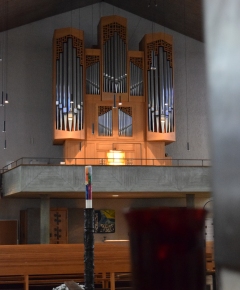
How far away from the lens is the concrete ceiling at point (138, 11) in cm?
1915

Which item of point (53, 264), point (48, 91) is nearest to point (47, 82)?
point (48, 91)

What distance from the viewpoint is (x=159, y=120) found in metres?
19.7

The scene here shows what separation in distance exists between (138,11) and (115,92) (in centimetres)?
375

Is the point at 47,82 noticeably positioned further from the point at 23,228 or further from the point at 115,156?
the point at 23,228

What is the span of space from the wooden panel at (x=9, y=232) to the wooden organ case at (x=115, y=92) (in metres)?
3.20

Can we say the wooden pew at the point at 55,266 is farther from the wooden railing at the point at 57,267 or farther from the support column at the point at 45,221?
the support column at the point at 45,221

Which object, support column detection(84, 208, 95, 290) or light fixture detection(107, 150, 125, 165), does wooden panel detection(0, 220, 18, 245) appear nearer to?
light fixture detection(107, 150, 125, 165)

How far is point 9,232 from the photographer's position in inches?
788

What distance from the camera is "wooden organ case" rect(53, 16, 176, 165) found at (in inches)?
768

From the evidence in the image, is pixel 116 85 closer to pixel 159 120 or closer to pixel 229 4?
pixel 159 120

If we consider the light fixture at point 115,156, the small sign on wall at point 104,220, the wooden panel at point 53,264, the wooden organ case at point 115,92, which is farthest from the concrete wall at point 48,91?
the wooden panel at point 53,264

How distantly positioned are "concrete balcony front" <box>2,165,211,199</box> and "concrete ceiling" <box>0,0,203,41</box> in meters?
5.45

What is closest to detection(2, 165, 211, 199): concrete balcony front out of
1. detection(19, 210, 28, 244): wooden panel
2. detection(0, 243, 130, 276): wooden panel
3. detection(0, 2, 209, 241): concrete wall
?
detection(19, 210, 28, 244): wooden panel

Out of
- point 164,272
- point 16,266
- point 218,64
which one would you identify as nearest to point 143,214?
point 164,272
